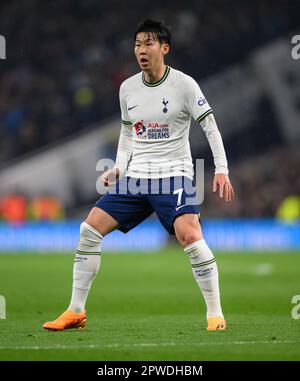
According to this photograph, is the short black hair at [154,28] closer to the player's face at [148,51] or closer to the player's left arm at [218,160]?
the player's face at [148,51]

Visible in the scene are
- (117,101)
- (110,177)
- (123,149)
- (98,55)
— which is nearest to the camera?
(110,177)

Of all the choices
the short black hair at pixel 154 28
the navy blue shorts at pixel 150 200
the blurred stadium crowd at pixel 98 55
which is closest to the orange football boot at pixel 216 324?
the navy blue shorts at pixel 150 200

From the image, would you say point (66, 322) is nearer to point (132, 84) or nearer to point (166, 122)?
point (166, 122)

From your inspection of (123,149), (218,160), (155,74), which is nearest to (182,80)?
(155,74)

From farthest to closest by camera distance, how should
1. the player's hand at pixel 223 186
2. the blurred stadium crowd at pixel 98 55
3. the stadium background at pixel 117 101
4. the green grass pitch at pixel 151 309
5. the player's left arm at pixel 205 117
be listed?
the blurred stadium crowd at pixel 98 55, the stadium background at pixel 117 101, the player's left arm at pixel 205 117, the player's hand at pixel 223 186, the green grass pitch at pixel 151 309

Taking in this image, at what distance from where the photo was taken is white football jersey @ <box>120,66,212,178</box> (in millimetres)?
8422

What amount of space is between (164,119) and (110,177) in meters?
0.80

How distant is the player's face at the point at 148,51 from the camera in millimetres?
8375

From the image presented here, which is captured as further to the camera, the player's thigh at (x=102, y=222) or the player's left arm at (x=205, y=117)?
the player's thigh at (x=102, y=222)

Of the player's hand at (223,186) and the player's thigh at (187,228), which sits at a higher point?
the player's hand at (223,186)

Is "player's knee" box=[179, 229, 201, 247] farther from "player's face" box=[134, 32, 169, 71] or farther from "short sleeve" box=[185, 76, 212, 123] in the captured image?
"player's face" box=[134, 32, 169, 71]

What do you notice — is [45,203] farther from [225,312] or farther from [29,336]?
[29,336]

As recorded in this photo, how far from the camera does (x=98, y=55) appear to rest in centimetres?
2841

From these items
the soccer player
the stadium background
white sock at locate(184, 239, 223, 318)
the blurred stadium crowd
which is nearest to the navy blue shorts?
the soccer player
